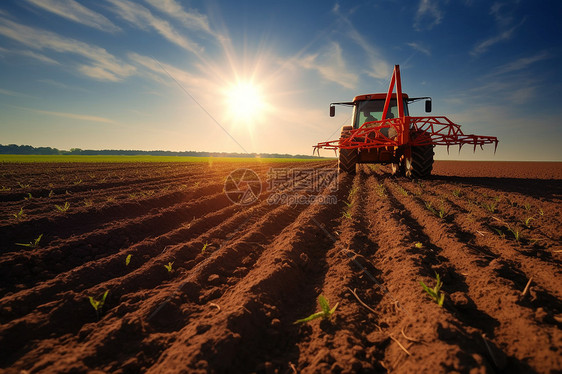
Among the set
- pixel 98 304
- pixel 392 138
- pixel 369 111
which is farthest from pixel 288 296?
pixel 369 111

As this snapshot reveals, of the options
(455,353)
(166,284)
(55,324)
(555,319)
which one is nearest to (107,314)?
(55,324)

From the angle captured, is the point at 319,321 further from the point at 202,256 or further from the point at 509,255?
the point at 509,255

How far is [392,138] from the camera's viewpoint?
24.4 feet

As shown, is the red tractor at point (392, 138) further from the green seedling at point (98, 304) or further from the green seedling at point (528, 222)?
the green seedling at point (98, 304)

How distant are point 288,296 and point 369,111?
9214 millimetres

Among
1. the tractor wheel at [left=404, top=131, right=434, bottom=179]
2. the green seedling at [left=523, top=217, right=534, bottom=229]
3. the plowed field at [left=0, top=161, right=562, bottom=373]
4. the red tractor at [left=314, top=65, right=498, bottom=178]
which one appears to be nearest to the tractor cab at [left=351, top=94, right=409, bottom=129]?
the red tractor at [left=314, top=65, right=498, bottom=178]

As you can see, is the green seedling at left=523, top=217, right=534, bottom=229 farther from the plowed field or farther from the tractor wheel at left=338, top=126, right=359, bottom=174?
the tractor wheel at left=338, top=126, right=359, bottom=174

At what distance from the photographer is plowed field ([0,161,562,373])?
4.58 feet

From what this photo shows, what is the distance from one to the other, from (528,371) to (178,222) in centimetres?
460

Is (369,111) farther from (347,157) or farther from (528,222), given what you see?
(528,222)

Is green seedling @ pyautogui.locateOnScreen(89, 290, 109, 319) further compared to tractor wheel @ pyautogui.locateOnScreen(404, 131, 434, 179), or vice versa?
tractor wheel @ pyautogui.locateOnScreen(404, 131, 434, 179)

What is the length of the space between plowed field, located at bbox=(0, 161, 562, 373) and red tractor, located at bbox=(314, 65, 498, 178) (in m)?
3.51

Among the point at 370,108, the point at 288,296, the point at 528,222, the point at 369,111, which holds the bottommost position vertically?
the point at 288,296

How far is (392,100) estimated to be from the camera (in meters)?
9.31
